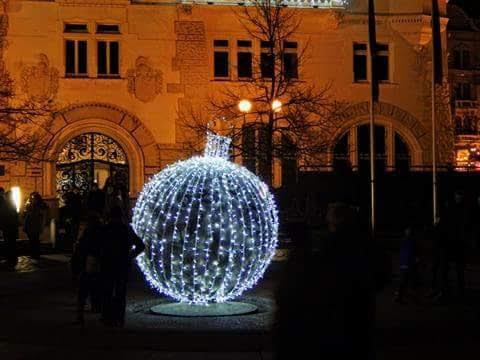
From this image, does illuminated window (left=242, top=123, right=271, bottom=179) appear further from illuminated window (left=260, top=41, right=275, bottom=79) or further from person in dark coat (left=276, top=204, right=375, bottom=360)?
person in dark coat (left=276, top=204, right=375, bottom=360)

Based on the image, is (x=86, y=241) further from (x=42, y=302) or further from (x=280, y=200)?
(x=280, y=200)

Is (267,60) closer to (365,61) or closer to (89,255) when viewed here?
(365,61)

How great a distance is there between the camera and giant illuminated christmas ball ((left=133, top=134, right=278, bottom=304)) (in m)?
11.9

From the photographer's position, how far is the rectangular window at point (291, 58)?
98.2 ft

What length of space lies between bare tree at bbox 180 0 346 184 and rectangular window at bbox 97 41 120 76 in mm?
2951

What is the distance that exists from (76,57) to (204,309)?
721 inches

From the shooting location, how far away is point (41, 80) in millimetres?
28578

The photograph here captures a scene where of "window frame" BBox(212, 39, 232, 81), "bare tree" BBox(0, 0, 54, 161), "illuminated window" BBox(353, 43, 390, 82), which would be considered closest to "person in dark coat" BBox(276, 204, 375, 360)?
"bare tree" BBox(0, 0, 54, 161)

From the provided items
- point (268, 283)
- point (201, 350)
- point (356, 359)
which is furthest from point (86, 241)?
point (356, 359)

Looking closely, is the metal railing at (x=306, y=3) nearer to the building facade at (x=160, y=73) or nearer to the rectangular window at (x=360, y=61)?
the building facade at (x=160, y=73)

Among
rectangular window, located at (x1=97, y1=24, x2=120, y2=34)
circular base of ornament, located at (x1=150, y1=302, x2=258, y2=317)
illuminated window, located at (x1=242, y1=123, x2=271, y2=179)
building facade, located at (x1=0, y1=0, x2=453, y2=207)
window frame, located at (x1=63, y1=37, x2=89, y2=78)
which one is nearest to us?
circular base of ornament, located at (x1=150, y1=302, x2=258, y2=317)

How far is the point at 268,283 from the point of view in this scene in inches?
667

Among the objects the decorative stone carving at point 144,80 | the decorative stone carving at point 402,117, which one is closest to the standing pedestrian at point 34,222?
the decorative stone carving at point 144,80

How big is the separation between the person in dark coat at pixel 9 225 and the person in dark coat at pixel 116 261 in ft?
28.4
